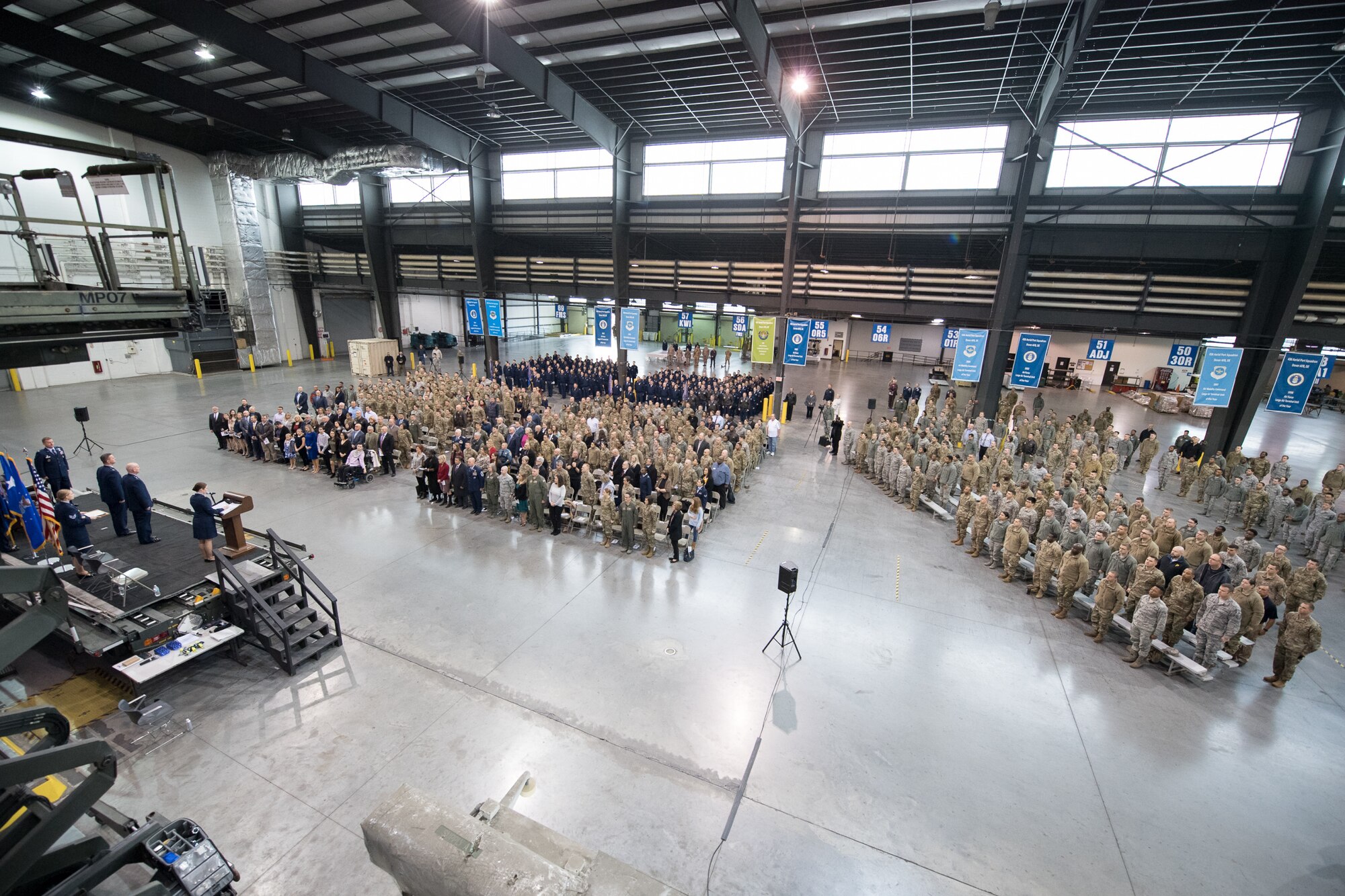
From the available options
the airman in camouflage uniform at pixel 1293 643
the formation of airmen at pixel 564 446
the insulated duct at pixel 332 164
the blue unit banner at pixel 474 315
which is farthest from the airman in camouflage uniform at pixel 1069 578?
the insulated duct at pixel 332 164

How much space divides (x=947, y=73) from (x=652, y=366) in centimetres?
2268

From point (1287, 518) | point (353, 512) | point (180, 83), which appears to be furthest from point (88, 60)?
point (1287, 518)

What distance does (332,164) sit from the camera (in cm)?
2430

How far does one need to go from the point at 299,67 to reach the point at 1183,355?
28.0 metres

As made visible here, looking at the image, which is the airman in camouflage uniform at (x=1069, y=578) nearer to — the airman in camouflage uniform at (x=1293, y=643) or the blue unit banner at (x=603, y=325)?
the airman in camouflage uniform at (x=1293, y=643)

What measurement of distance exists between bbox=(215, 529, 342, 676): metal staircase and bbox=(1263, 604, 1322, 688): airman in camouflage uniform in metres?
12.9

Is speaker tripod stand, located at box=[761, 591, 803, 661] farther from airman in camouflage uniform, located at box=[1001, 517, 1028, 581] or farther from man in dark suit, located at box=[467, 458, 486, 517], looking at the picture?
man in dark suit, located at box=[467, 458, 486, 517]

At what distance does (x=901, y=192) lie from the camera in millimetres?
20234

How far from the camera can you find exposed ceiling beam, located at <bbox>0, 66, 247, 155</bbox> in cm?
1889

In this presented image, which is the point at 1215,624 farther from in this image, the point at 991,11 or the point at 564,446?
the point at 564,446

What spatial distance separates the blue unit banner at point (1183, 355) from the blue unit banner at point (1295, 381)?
2868 mm

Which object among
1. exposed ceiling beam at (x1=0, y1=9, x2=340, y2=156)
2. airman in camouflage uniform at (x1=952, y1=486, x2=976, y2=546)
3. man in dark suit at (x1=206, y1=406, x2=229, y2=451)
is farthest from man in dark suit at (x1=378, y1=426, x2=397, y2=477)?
airman in camouflage uniform at (x1=952, y1=486, x2=976, y2=546)

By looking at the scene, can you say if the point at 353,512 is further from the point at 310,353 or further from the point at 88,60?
the point at 310,353

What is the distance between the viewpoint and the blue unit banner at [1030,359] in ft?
51.3
